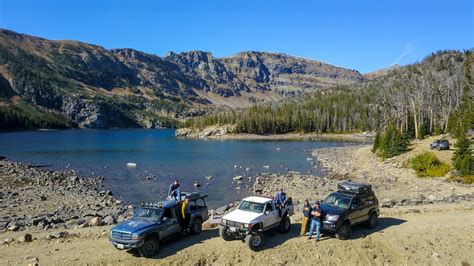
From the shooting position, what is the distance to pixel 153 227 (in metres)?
18.5

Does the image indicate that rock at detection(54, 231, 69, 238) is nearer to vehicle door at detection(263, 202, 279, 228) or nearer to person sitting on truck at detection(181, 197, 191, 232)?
person sitting on truck at detection(181, 197, 191, 232)

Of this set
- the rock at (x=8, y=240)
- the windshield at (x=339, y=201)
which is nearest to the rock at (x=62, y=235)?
the rock at (x=8, y=240)

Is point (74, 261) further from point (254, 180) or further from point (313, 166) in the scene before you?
point (313, 166)

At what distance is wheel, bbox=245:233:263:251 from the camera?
18.8 metres

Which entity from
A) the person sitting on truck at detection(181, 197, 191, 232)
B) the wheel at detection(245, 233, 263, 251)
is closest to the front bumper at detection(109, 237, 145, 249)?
the person sitting on truck at detection(181, 197, 191, 232)

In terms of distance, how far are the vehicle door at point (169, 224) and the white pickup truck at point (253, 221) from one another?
243 centimetres

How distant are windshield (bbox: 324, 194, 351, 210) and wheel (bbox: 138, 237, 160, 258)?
1036cm

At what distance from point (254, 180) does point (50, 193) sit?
26.6 metres

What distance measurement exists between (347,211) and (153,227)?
1078cm

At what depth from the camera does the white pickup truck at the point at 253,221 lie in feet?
62.3

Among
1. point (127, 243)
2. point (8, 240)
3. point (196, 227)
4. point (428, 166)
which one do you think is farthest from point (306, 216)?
point (428, 166)

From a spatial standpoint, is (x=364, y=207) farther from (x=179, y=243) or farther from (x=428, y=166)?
(x=428, y=166)

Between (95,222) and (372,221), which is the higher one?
(372,221)

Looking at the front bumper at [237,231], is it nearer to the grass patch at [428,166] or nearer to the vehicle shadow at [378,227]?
the vehicle shadow at [378,227]
